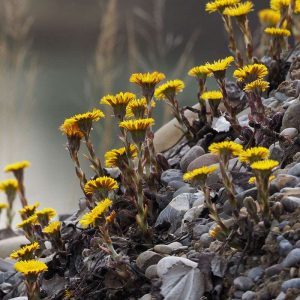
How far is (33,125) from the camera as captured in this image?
6.93 metres

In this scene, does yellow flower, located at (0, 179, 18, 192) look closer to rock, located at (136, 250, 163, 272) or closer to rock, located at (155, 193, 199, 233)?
rock, located at (155, 193, 199, 233)

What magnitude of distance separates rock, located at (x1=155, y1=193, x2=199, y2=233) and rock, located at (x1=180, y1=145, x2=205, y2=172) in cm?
22

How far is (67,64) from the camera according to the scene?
30.3 ft

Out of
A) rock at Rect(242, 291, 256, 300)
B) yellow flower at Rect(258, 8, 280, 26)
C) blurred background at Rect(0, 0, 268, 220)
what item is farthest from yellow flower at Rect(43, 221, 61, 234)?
blurred background at Rect(0, 0, 268, 220)

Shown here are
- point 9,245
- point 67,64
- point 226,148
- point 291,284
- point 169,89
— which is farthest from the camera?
point 67,64

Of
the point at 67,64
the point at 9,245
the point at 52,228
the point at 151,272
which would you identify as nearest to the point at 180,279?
the point at 151,272

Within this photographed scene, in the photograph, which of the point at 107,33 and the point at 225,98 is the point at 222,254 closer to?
the point at 225,98

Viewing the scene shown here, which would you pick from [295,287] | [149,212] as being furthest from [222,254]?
[149,212]

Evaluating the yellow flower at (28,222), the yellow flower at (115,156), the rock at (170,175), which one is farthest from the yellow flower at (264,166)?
the yellow flower at (28,222)

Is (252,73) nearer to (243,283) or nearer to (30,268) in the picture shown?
(243,283)

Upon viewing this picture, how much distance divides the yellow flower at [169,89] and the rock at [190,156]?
0.58 feet

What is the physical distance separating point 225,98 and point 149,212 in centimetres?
40

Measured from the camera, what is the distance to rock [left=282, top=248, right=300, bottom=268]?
1465 millimetres

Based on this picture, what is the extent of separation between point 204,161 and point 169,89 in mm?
231
